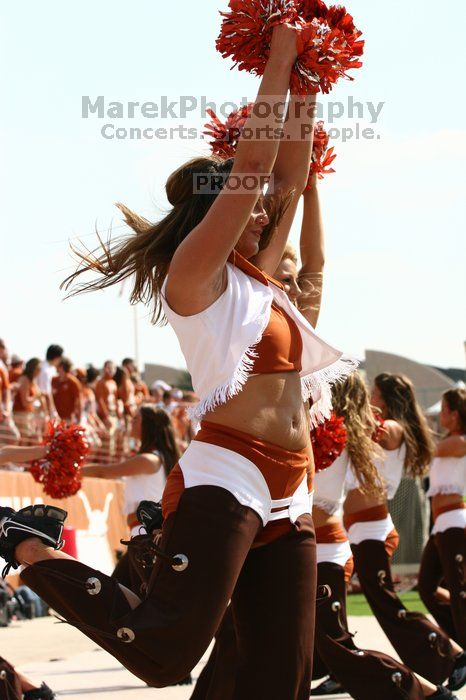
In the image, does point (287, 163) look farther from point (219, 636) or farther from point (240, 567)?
point (219, 636)

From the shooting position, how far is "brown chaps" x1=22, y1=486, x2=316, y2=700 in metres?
2.99

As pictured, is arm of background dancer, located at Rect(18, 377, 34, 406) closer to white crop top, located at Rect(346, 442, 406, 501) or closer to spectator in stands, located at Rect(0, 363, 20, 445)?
spectator in stands, located at Rect(0, 363, 20, 445)

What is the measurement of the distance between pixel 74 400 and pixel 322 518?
936cm

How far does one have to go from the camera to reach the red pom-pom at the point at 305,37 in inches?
125

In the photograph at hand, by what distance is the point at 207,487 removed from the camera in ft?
10.0

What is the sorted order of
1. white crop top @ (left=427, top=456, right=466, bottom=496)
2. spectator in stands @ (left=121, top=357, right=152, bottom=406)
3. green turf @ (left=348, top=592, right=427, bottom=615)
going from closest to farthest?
1. white crop top @ (left=427, top=456, right=466, bottom=496)
2. green turf @ (left=348, top=592, right=427, bottom=615)
3. spectator in stands @ (left=121, top=357, right=152, bottom=406)

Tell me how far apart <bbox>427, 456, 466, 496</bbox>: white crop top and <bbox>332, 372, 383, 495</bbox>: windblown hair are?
1.49m

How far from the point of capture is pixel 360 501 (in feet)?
21.2

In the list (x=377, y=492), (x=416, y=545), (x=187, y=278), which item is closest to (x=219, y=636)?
(x=187, y=278)

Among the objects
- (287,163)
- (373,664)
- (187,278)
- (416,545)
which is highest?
(287,163)

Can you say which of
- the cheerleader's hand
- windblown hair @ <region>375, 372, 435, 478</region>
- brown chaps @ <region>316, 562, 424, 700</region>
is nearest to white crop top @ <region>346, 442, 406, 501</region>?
windblown hair @ <region>375, 372, 435, 478</region>

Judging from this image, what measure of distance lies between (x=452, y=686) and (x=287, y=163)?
4239mm

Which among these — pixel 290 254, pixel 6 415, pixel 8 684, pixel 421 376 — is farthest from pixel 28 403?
pixel 290 254

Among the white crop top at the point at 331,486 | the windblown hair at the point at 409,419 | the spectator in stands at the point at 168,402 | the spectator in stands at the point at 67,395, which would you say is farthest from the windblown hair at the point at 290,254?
the spectator in stands at the point at 168,402
